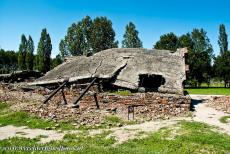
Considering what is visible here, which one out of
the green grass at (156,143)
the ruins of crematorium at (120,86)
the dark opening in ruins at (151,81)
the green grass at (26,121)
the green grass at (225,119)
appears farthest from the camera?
the dark opening in ruins at (151,81)

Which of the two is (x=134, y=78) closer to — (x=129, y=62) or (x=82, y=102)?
(x=129, y=62)

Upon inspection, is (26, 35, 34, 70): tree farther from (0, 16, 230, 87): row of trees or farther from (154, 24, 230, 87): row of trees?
(154, 24, 230, 87): row of trees

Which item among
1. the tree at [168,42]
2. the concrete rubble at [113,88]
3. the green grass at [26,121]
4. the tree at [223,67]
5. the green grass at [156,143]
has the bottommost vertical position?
the green grass at [156,143]

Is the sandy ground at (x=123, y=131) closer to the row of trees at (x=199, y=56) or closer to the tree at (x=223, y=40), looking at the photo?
the row of trees at (x=199, y=56)

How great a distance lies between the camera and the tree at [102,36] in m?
61.9

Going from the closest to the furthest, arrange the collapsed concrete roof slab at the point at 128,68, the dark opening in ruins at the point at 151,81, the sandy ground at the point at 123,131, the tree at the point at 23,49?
the sandy ground at the point at 123,131
the collapsed concrete roof slab at the point at 128,68
the dark opening in ruins at the point at 151,81
the tree at the point at 23,49

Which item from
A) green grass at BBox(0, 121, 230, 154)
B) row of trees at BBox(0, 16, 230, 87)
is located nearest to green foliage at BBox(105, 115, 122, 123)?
green grass at BBox(0, 121, 230, 154)

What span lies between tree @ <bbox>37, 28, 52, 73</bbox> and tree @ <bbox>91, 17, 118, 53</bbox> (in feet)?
28.5

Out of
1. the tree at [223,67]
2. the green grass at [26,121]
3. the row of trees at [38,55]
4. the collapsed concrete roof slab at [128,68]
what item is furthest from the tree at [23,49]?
the green grass at [26,121]

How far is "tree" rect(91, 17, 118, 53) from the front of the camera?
61.9 metres

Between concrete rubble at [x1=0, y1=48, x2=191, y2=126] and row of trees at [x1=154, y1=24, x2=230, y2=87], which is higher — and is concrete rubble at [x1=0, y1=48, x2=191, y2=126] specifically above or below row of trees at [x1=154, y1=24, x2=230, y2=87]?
below

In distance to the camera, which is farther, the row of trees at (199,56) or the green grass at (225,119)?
the row of trees at (199,56)

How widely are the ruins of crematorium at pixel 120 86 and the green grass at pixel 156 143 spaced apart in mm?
3268

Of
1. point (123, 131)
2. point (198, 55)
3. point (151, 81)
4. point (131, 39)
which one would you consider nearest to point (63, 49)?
point (131, 39)
